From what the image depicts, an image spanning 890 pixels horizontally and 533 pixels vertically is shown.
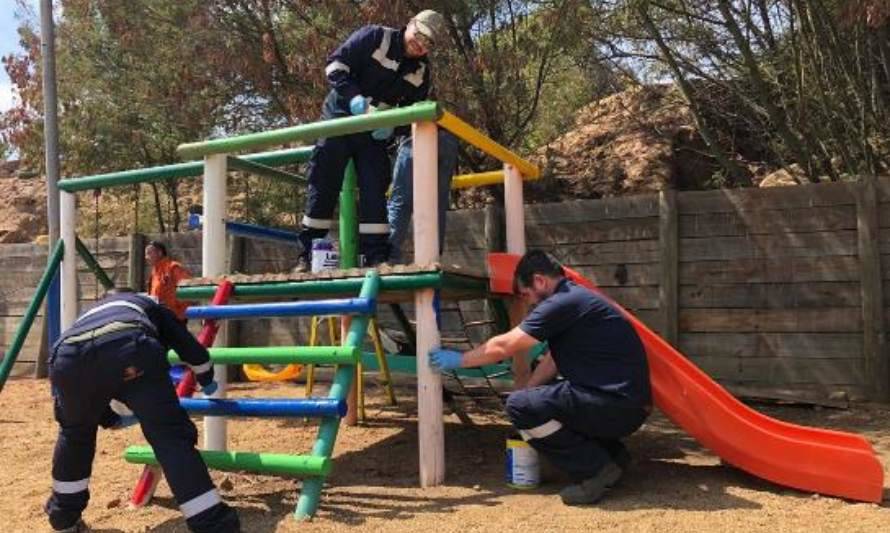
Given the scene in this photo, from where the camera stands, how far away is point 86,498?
4.04 metres

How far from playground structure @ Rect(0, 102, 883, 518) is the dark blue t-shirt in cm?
36

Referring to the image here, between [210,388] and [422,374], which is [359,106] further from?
[210,388]

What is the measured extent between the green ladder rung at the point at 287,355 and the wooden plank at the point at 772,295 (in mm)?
4049

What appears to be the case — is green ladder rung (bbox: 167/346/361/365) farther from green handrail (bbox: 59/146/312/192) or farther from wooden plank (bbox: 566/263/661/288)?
wooden plank (bbox: 566/263/661/288)

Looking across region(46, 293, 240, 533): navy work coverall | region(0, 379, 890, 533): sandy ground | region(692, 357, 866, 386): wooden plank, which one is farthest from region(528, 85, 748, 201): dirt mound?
region(46, 293, 240, 533): navy work coverall

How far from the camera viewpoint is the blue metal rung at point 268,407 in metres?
4.04

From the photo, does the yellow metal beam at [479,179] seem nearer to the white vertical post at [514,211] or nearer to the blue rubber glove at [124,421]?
the white vertical post at [514,211]

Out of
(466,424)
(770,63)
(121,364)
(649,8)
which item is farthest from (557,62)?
(121,364)

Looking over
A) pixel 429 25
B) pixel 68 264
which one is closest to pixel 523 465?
pixel 429 25

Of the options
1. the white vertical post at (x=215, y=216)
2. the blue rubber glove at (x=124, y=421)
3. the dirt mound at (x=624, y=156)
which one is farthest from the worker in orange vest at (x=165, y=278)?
the dirt mound at (x=624, y=156)

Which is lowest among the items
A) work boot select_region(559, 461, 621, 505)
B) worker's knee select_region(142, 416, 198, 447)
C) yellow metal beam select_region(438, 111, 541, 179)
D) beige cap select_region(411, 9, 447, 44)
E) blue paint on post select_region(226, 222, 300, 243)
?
work boot select_region(559, 461, 621, 505)

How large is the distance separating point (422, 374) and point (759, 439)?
182 cm

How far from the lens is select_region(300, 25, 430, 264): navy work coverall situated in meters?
5.32

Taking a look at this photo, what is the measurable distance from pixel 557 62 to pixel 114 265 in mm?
5803
